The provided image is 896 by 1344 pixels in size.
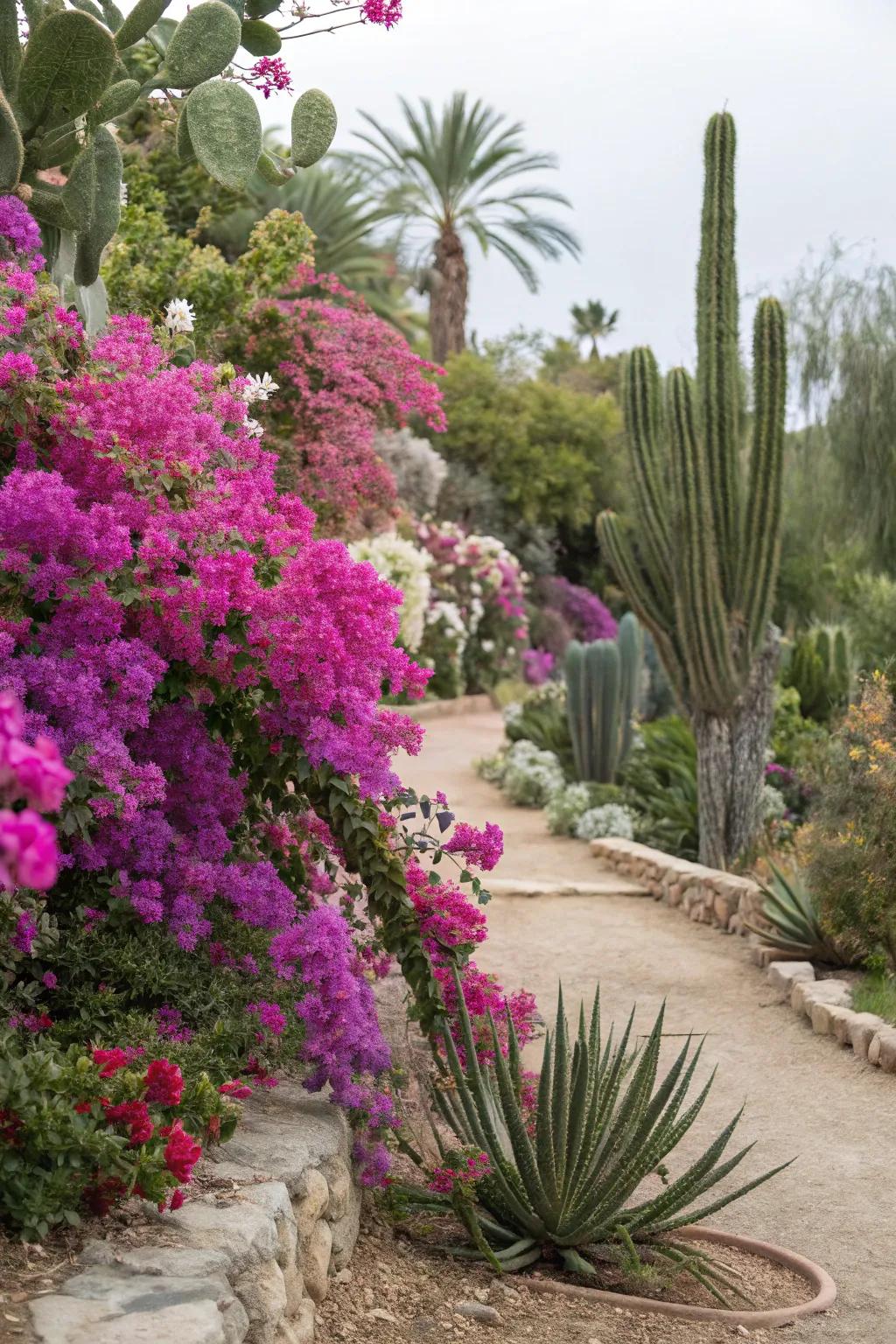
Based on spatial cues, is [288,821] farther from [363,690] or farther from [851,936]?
[851,936]

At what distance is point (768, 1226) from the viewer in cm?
445

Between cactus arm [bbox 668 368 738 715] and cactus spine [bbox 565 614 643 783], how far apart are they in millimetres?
3042

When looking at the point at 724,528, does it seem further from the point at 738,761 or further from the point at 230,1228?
the point at 230,1228

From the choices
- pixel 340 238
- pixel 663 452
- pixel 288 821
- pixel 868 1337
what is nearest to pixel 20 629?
pixel 288 821

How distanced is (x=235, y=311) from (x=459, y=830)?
5.35 m

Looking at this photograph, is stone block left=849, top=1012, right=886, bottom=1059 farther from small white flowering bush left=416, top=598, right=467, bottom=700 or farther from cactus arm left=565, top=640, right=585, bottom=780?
small white flowering bush left=416, top=598, right=467, bottom=700

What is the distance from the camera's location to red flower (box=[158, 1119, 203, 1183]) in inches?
104

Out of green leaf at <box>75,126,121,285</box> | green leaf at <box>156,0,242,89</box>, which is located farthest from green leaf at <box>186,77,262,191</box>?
green leaf at <box>75,126,121,285</box>

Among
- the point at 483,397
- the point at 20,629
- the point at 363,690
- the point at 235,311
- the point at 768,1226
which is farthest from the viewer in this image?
the point at 483,397

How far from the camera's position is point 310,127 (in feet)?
16.2

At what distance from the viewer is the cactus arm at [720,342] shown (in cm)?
896

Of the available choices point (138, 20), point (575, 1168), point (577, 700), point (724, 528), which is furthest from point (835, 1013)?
point (577, 700)

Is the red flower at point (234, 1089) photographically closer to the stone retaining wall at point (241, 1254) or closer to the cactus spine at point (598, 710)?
the stone retaining wall at point (241, 1254)

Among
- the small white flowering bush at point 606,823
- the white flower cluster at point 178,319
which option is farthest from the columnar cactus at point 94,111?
the small white flowering bush at point 606,823
